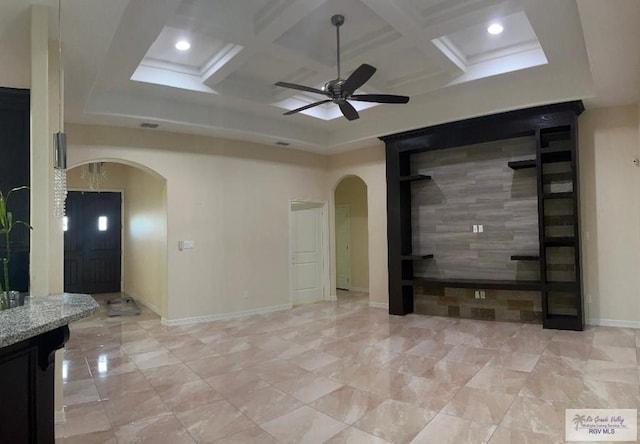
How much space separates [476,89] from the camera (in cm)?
539

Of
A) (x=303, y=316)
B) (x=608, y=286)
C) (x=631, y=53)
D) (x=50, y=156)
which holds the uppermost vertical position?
(x=631, y=53)

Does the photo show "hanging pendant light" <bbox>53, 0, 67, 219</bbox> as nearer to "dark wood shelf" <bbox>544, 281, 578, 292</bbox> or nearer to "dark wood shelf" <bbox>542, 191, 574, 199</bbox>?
"dark wood shelf" <bbox>542, 191, 574, 199</bbox>

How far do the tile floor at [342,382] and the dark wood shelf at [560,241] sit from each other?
114 cm

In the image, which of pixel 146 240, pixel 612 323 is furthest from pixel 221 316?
pixel 612 323

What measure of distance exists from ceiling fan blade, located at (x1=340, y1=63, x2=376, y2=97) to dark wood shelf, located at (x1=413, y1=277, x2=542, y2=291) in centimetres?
336

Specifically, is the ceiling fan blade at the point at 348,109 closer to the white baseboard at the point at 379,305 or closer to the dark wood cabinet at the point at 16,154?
the dark wood cabinet at the point at 16,154

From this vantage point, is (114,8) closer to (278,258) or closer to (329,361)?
(329,361)

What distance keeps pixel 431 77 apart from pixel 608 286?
371cm

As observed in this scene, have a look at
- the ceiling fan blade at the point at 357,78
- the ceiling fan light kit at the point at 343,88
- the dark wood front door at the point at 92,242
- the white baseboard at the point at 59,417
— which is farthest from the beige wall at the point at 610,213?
the dark wood front door at the point at 92,242

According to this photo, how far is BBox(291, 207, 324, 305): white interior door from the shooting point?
7613 millimetres

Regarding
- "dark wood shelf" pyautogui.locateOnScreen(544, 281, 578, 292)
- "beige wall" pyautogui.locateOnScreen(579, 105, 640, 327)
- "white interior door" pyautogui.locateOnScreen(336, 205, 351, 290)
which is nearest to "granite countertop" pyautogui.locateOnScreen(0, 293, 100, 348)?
"dark wood shelf" pyautogui.locateOnScreen(544, 281, 578, 292)

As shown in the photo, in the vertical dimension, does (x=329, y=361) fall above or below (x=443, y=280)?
below

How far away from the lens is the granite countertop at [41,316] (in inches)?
60.6

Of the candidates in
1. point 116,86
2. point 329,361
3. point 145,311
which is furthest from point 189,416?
point 145,311
